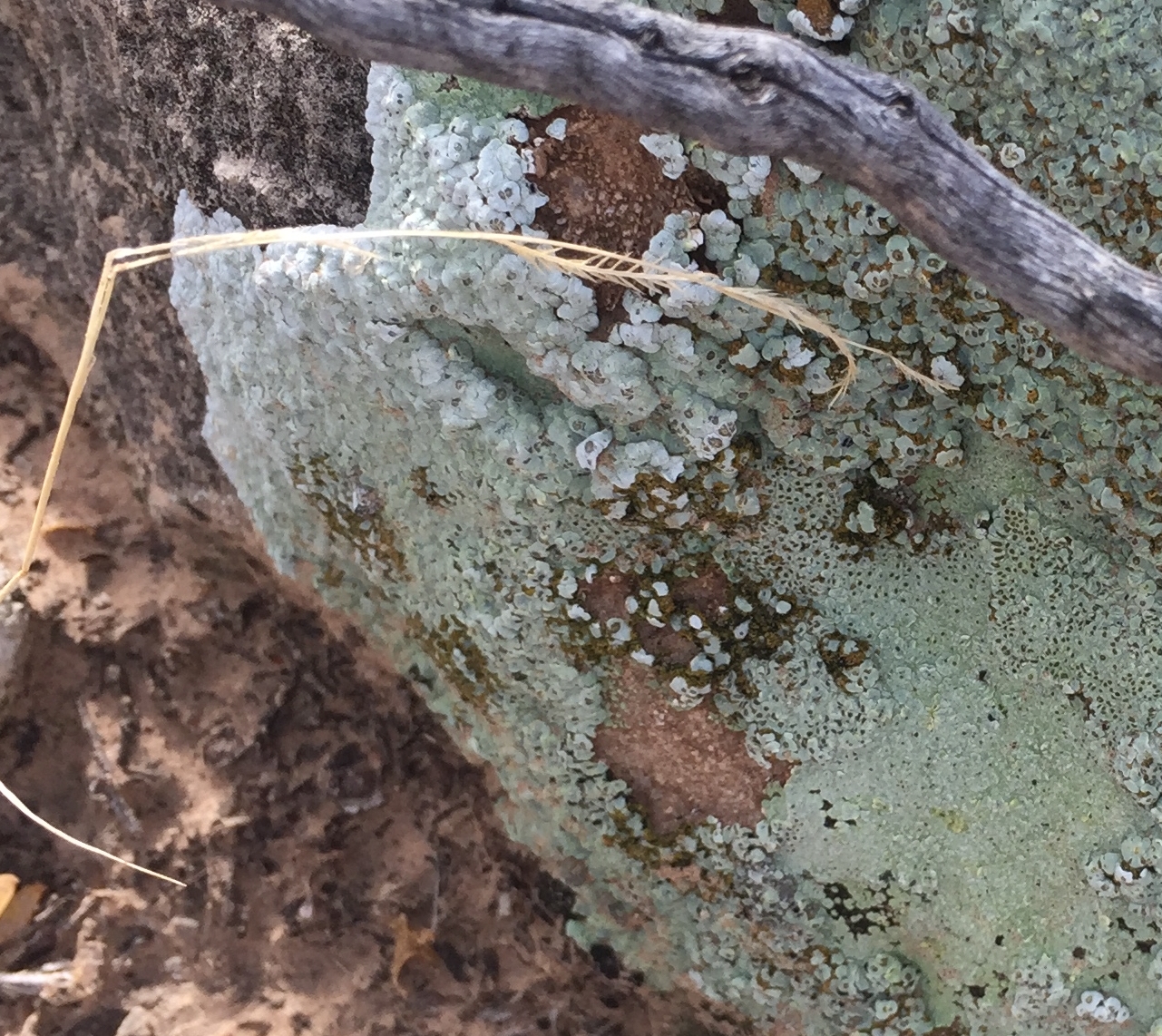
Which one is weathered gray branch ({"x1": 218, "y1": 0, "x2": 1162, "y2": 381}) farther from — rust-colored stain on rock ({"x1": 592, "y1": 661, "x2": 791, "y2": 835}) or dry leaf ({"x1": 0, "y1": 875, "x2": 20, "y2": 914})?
dry leaf ({"x1": 0, "y1": 875, "x2": 20, "y2": 914})

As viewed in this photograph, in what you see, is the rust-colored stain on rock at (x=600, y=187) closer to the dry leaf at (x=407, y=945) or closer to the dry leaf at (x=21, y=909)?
the dry leaf at (x=407, y=945)

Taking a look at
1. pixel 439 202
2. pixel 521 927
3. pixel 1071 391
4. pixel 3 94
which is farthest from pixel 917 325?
pixel 3 94

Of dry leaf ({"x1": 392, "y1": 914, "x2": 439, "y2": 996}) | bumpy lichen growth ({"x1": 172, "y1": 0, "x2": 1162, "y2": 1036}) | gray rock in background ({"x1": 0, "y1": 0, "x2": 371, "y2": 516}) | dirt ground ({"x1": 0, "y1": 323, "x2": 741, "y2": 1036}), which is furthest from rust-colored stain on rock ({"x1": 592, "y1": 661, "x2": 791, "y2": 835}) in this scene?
gray rock in background ({"x1": 0, "y1": 0, "x2": 371, "y2": 516})

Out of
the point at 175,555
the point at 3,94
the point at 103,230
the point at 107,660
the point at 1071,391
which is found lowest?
the point at 107,660

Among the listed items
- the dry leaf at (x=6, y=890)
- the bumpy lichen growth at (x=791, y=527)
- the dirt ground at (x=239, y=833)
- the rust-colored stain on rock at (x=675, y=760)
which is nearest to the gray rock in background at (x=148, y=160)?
the bumpy lichen growth at (x=791, y=527)

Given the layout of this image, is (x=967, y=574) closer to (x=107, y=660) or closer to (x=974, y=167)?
(x=974, y=167)

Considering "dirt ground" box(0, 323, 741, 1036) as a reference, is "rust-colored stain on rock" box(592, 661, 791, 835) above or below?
above

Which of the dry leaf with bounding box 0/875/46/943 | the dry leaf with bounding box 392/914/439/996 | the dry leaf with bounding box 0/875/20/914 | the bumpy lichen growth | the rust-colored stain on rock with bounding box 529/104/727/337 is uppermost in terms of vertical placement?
the rust-colored stain on rock with bounding box 529/104/727/337
